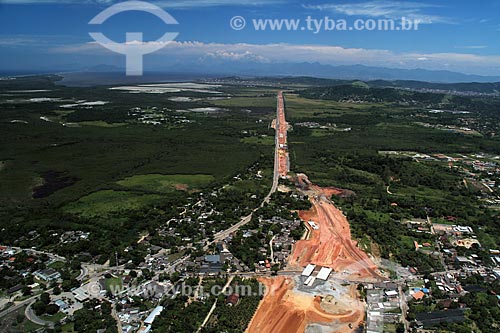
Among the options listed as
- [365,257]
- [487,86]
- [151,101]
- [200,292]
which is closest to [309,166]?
[365,257]

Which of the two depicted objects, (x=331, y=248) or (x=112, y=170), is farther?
(x=112, y=170)

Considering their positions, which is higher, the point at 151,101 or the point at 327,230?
the point at 151,101

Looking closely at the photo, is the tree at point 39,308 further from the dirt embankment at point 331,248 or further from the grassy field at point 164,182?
the grassy field at point 164,182

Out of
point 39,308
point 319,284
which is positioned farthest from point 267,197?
point 39,308

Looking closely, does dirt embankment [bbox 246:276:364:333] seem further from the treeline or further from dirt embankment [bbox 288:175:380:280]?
the treeline

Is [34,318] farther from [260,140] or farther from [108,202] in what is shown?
[260,140]

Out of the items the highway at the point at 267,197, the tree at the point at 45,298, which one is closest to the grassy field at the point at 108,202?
the highway at the point at 267,197

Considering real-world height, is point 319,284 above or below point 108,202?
below

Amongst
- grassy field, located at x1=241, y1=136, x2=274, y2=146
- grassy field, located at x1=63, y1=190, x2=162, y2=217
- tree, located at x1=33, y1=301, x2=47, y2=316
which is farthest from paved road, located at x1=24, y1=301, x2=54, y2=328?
grassy field, located at x1=241, y1=136, x2=274, y2=146

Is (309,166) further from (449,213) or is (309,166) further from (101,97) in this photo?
(101,97)
